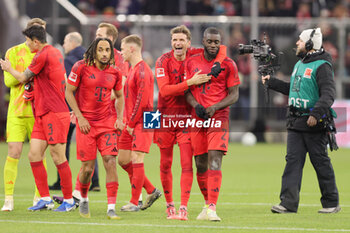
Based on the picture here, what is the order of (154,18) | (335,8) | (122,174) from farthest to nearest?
(335,8), (154,18), (122,174)

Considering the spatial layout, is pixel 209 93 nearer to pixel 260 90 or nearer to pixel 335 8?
pixel 260 90

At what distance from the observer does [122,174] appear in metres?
16.0

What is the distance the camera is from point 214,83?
31.6 ft

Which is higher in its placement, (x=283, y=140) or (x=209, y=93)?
(x=209, y=93)

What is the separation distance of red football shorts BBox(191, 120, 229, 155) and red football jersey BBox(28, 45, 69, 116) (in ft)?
6.09

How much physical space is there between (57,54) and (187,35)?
1.75m

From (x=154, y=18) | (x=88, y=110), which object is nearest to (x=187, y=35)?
(x=88, y=110)

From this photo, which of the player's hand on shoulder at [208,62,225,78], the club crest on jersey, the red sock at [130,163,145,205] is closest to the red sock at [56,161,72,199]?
the red sock at [130,163,145,205]

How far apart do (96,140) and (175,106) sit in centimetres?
107

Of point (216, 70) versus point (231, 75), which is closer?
point (216, 70)

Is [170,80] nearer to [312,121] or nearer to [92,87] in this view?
[92,87]

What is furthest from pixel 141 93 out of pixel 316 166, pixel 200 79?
pixel 316 166

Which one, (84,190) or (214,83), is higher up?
(214,83)

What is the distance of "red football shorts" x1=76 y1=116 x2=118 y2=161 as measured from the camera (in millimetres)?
9695
